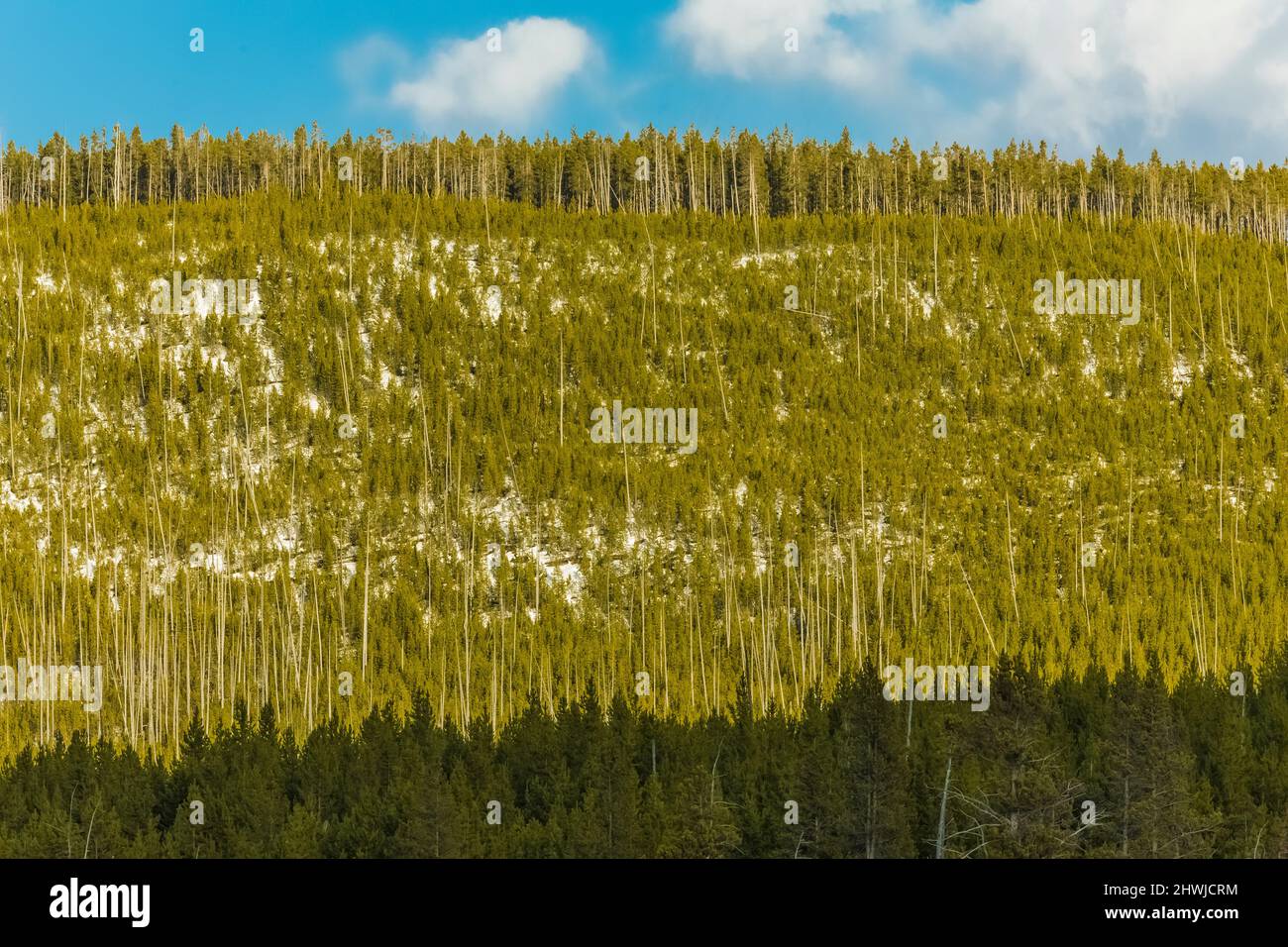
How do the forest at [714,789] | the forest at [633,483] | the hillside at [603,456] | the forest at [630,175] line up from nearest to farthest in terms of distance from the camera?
the forest at [714,789] → the forest at [633,483] → the hillside at [603,456] → the forest at [630,175]

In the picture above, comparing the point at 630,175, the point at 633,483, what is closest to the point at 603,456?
the point at 633,483

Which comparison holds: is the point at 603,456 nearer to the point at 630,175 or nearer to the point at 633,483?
the point at 633,483

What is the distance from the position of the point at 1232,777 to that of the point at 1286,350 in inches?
3105

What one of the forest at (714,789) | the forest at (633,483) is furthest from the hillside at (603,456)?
the forest at (714,789)

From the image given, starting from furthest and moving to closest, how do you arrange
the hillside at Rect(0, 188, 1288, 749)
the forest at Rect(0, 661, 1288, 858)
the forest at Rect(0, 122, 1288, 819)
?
the hillside at Rect(0, 188, 1288, 749)
the forest at Rect(0, 122, 1288, 819)
the forest at Rect(0, 661, 1288, 858)

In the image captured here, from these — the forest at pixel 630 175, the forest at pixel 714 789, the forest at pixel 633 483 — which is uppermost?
the forest at pixel 630 175

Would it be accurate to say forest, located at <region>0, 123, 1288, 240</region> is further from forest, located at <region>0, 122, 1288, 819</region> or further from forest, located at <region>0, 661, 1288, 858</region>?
forest, located at <region>0, 661, 1288, 858</region>

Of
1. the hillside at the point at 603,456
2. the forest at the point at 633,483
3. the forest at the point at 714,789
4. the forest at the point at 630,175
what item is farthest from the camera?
the forest at the point at 630,175

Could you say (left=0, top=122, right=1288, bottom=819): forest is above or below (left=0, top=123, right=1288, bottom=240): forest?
below

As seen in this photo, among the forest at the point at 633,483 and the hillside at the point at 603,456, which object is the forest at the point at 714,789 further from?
the hillside at the point at 603,456

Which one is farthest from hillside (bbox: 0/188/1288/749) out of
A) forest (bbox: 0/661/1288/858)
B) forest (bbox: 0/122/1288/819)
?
forest (bbox: 0/661/1288/858)

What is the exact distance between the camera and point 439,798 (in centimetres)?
2770
